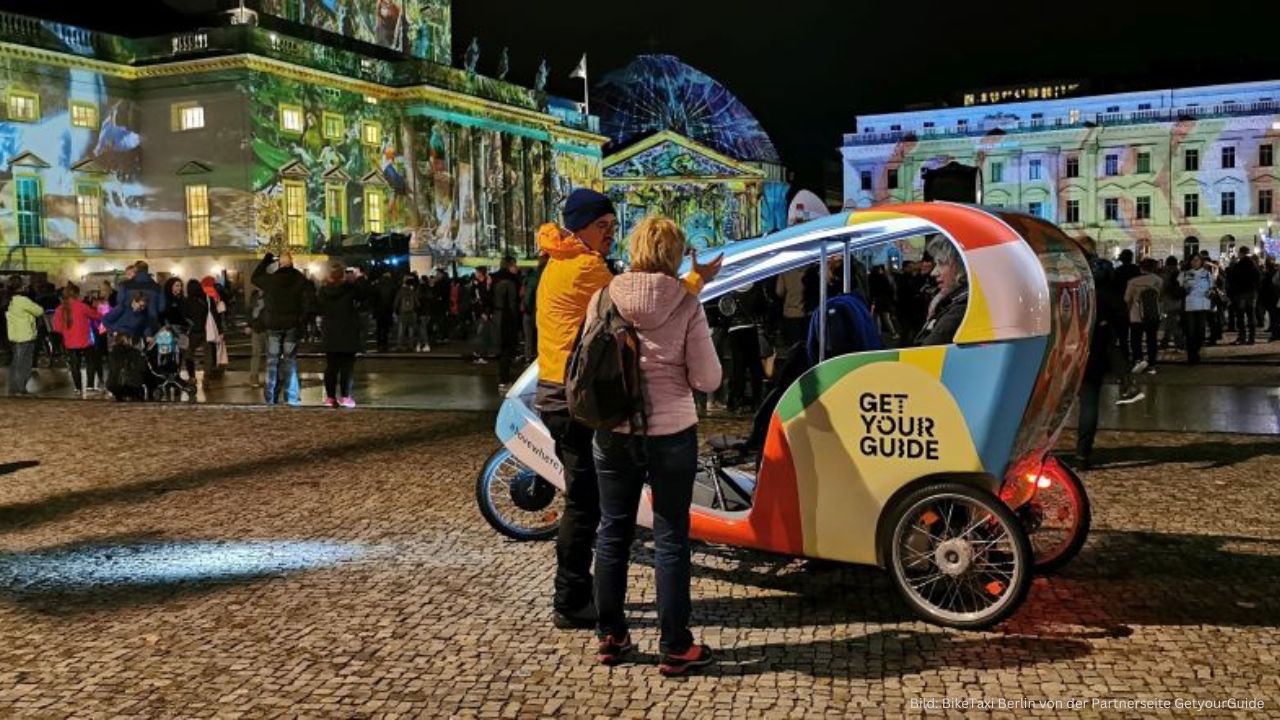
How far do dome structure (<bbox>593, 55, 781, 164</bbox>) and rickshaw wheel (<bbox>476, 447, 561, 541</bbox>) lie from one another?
99.2 m

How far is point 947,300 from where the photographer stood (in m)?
5.87

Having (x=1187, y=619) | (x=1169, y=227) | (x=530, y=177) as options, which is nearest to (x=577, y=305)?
(x=1187, y=619)

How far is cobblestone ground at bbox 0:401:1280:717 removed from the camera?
4.69 meters

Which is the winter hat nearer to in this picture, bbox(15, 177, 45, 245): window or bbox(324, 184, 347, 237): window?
bbox(15, 177, 45, 245): window

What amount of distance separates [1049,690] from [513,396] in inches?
131

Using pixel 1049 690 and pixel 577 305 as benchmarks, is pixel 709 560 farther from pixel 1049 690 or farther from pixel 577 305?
pixel 1049 690

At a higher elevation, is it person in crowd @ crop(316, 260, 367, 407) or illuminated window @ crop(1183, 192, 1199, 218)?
illuminated window @ crop(1183, 192, 1199, 218)

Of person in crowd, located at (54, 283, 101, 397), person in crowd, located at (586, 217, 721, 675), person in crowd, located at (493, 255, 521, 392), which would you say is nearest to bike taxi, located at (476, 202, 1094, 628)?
person in crowd, located at (586, 217, 721, 675)

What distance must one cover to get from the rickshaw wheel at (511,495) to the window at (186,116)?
42.1 metres

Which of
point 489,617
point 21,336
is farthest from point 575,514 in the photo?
point 21,336

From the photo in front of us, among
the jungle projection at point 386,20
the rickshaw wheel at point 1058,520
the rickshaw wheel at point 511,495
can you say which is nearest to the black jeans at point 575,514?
the rickshaw wheel at point 511,495

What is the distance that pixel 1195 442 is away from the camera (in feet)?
34.9

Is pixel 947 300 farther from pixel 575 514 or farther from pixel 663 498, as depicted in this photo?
pixel 575 514

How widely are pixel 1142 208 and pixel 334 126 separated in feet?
203
